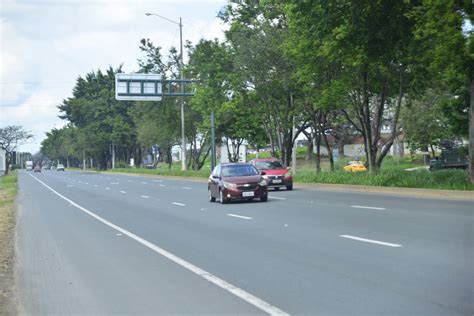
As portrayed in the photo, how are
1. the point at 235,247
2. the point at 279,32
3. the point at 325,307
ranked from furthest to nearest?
the point at 279,32 < the point at 235,247 < the point at 325,307

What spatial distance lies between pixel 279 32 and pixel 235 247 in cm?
2662

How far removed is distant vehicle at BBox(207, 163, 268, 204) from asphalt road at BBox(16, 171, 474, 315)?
4614 millimetres

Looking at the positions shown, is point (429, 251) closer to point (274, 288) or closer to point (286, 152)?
point (274, 288)

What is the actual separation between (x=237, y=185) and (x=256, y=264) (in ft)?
42.5

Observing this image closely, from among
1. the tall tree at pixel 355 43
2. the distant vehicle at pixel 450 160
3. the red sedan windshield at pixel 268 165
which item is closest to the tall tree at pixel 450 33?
the tall tree at pixel 355 43

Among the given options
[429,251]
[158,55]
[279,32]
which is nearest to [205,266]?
[429,251]

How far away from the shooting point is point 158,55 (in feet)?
203

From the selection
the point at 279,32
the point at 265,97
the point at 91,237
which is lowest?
the point at 91,237

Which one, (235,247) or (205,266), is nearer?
(205,266)

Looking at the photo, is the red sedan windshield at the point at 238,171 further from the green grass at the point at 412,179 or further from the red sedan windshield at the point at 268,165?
the red sedan windshield at the point at 268,165

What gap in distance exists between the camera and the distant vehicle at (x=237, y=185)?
22609mm

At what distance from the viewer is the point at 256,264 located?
9.64 metres

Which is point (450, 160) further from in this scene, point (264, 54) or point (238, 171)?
point (238, 171)

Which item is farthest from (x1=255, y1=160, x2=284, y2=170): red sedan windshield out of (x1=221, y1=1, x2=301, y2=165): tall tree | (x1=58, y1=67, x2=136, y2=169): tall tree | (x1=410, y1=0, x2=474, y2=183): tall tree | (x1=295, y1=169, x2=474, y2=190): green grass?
(x1=58, y1=67, x2=136, y2=169): tall tree
